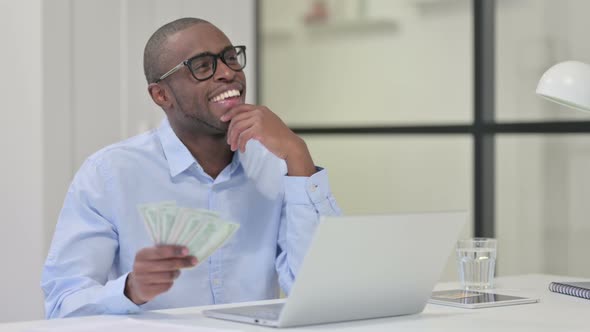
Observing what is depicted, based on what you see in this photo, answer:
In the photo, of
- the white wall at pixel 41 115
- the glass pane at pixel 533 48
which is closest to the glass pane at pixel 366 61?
the glass pane at pixel 533 48

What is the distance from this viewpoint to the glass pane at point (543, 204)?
9.95 ft

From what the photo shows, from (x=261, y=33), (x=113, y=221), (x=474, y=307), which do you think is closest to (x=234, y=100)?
→ (x=113, y=221)

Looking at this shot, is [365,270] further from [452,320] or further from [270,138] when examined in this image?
[270,138]

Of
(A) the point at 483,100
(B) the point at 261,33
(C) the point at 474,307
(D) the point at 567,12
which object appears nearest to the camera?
(C) the point at 474,307

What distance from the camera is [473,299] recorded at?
177cm

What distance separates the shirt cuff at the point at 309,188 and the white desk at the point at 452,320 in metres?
0.35

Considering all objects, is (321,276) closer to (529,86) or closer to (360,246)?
(360,246)

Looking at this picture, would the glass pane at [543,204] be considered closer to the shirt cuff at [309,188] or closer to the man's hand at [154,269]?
the shirt cuff at [309,188]

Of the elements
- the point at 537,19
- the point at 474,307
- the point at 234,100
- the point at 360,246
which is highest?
the point at 537,19

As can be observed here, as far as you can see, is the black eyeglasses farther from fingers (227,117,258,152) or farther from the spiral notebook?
the spiral notebook

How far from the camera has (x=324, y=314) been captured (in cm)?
145

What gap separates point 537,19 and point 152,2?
51.9 inches

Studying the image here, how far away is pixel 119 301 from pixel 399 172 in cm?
205

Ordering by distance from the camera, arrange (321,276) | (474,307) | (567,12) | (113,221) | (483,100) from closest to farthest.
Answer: (321,276)
(474,307)
(113,221)
(567,12)
(483,100)
